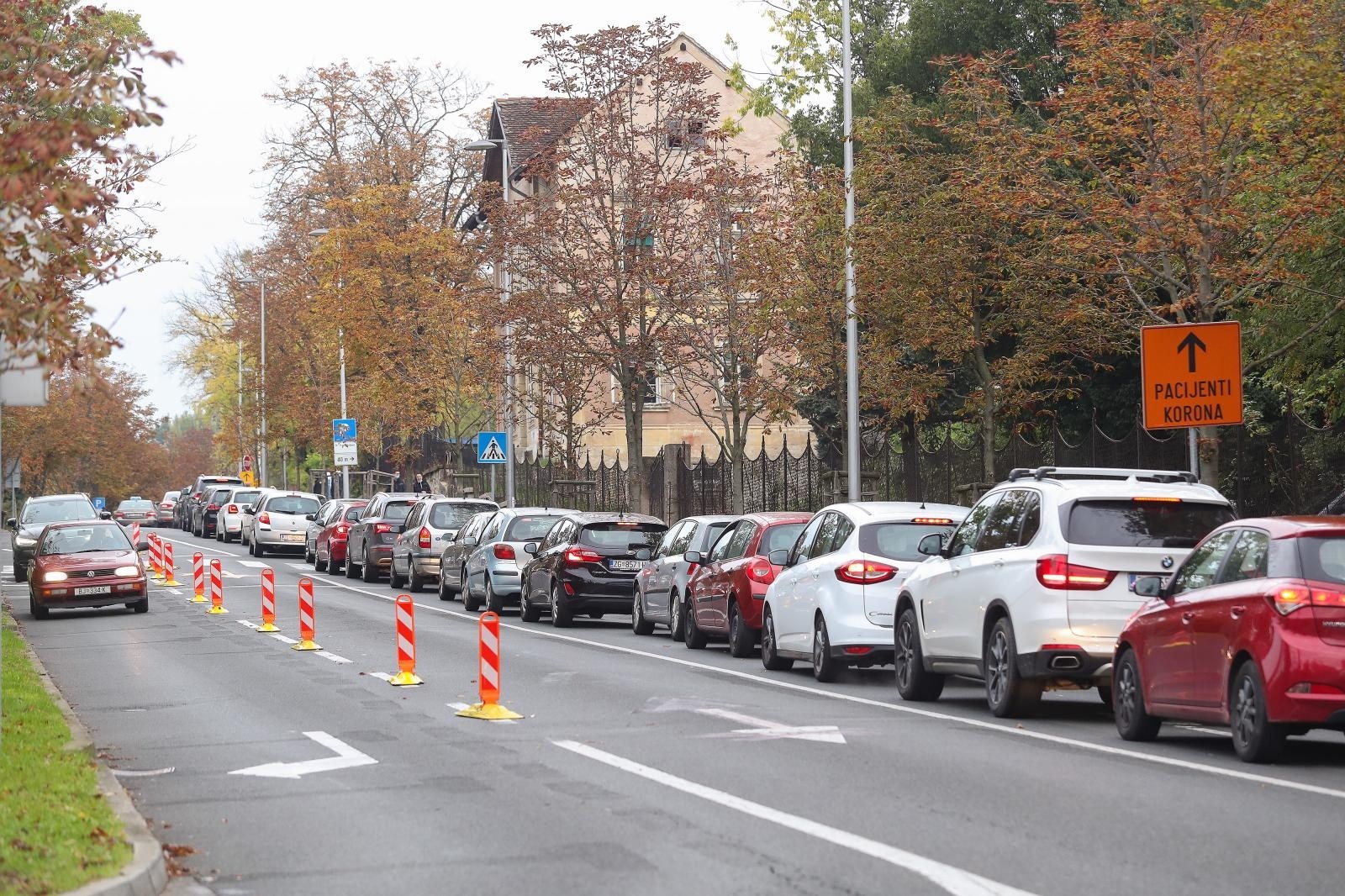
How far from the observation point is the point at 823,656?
715 inches

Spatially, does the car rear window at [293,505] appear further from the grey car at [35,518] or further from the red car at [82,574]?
the red car at [82,574]

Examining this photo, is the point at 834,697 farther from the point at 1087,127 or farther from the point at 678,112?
the point at 678,112

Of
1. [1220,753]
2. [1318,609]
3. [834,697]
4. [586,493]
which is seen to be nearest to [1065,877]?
[1318,609]

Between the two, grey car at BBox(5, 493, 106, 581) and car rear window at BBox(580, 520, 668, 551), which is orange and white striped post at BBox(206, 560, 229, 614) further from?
grey car at BBox(5, 493, 106, 581)

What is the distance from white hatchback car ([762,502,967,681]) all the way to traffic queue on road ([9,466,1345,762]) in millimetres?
22

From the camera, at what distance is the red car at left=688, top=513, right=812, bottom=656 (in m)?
21.1

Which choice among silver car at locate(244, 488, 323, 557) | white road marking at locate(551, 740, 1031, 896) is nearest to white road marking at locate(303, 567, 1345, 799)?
white road marking at locate(551, 740, 1031, 896)

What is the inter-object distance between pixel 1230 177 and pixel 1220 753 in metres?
10.4

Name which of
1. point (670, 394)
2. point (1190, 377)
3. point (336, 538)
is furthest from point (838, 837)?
point (670, 394)

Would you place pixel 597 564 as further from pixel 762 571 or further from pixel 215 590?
pixel 215 590

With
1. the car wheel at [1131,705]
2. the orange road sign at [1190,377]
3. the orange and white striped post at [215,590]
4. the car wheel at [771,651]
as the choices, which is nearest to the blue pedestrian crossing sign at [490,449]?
the orange and white striped post at [215,590]

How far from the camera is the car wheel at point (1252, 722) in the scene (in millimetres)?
11523

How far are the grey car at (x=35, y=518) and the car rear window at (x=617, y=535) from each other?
52.7ft

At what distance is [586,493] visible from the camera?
52906mm
